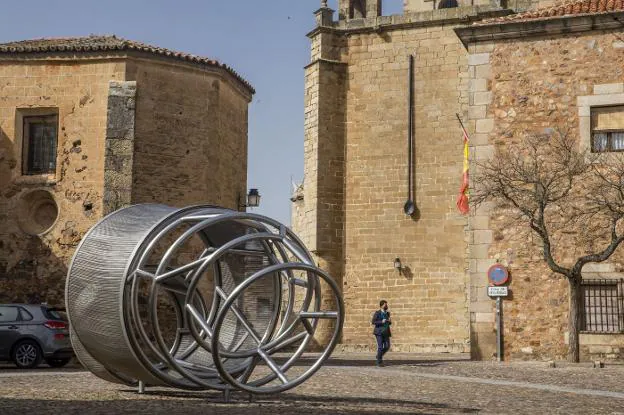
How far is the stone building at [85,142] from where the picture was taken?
2606cm

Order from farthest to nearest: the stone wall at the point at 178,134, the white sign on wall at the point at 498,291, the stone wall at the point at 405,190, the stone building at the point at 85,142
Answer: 1. the stone wall at the point at 405,190
2. the stone wall at the point at 178,134
3. the stone building at the point at 85,142
4. the white sign on wall at the point at 498,291

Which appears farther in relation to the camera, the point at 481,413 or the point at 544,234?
the point at 544,234

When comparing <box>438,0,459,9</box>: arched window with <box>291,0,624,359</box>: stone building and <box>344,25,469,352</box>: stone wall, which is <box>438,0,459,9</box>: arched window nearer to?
<box>291,0,624,359</box>: stone building

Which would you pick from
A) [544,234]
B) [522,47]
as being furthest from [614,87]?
[544,234]

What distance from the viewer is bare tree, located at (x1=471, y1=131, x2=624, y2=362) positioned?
Result: 69.2ft

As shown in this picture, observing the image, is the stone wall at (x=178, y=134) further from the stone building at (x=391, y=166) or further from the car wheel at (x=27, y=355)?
the car wheel at (x=27, y=355)

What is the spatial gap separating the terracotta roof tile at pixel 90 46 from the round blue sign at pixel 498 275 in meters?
9.83

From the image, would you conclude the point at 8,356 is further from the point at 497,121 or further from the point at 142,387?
the point at 497,121

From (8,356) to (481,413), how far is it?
11.6 metres

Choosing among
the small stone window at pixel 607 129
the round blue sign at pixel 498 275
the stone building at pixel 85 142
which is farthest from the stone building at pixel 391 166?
the small stone window at pixel 607 129

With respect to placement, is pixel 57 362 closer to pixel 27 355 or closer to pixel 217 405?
pixel 27 355

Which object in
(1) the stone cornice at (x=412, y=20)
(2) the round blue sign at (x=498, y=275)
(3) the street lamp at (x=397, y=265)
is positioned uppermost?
(1) the stone cornice at (x=412, y=20)

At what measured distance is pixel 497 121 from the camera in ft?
75.1

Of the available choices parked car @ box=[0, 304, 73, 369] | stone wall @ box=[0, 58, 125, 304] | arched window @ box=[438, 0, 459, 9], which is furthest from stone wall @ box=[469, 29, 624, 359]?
arched window @ box=[438, 0, 459, 9]
